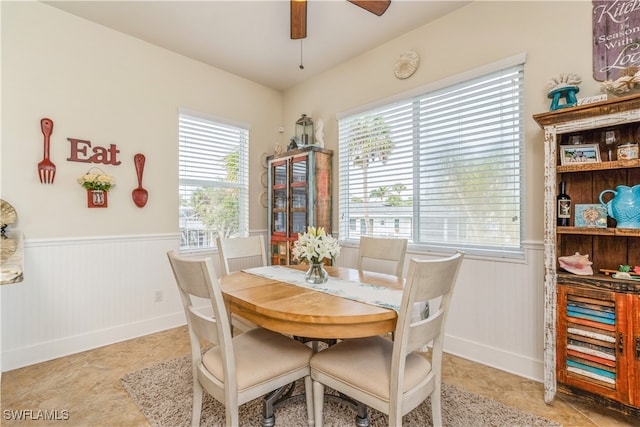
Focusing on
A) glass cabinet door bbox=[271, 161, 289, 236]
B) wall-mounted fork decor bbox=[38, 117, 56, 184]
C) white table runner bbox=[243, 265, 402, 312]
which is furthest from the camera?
glass cabinet door bbox=[271, 161, 289, 236]

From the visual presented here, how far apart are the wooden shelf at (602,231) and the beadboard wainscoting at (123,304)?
0.34m

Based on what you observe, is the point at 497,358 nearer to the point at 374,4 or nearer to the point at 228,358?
the point at 228,358

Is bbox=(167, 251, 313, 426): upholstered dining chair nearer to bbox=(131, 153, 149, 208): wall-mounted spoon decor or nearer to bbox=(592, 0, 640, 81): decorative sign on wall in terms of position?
bbox=(131, 153, 149, 208): wall-mounted spoon decor

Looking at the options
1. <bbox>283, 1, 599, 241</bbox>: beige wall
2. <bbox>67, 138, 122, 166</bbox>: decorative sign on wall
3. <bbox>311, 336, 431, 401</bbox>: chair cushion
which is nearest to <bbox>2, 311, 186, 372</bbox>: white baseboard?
<bbox>67, 138, 122, 166</bbox>: decorative sign on wall

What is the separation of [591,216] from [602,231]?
0.16m

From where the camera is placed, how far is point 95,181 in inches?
106

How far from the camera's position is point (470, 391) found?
205 cm

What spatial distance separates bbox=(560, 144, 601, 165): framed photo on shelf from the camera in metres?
1.88

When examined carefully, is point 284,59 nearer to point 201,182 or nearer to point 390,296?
point 201,182

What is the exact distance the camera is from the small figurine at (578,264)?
1.85 meters

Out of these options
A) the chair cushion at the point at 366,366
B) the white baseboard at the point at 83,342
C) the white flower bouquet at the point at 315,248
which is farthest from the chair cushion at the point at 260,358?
the white baseboard at the point at 83,342

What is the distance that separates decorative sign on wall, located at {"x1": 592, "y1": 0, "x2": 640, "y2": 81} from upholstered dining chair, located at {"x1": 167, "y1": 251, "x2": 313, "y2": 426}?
8.18ft

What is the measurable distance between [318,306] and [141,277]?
2429 millimetres

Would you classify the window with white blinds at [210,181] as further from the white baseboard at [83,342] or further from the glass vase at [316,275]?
the glass vase at [316,275]
